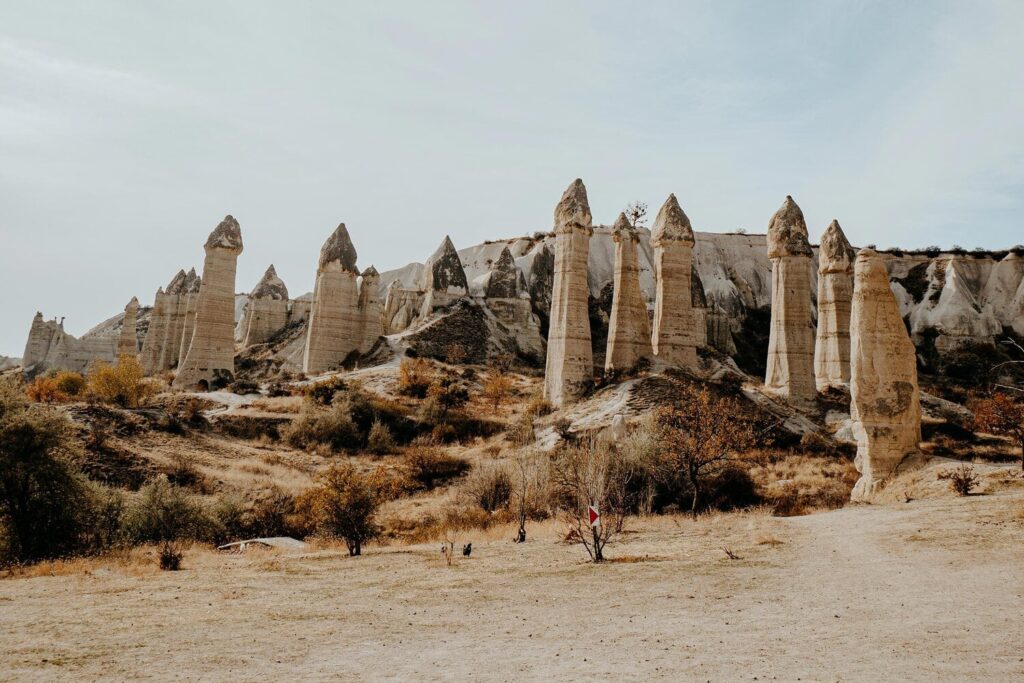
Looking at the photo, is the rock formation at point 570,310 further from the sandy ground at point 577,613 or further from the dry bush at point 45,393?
the dry bush at point 45,393

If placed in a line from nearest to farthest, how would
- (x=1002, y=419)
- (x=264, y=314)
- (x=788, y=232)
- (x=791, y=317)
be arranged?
(x=1002, y=419) → (x=791, y=317) → (x=788, y=232) → (x=264, y=314)

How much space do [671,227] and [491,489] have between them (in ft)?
39.8

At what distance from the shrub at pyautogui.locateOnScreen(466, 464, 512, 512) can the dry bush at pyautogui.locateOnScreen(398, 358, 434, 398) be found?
1067 centimetres

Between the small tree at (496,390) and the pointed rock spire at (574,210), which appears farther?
the small tree at (496,390)

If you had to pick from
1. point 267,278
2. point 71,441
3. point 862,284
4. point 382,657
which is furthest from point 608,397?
point 267,278

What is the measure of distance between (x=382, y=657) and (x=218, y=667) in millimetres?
1131

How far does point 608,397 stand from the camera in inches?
810

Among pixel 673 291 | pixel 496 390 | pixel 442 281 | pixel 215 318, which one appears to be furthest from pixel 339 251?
pixel 673 291

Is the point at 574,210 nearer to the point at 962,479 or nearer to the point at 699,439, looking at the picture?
the point at 699,439

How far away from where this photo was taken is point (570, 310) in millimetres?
21875

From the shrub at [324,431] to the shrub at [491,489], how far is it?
654cm

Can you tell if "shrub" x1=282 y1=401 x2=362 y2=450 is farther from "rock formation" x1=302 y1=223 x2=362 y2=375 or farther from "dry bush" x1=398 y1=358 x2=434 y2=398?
"rock formation" x1=302 y1=223 x2=362 y2=375

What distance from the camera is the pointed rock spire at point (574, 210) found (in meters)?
22.4

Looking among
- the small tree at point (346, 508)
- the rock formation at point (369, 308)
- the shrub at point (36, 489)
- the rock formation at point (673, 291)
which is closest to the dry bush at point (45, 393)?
the shrub at point (36, 489)
